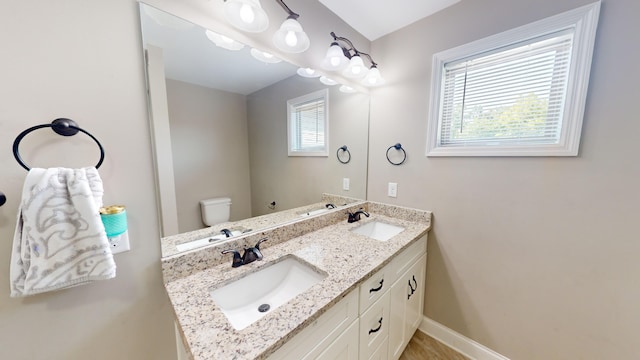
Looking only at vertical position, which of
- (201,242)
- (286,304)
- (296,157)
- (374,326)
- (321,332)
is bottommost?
(374,326)

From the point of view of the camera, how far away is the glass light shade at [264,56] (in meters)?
1.18

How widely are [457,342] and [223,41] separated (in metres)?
2.51

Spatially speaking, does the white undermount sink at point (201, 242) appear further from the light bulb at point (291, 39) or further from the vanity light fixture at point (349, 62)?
the vanity light fixture at point (349, 62)

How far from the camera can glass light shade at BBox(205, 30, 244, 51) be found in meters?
1.01

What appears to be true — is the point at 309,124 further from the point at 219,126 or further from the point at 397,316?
the point at 397,316

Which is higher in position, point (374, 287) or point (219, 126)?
point (219, 126)

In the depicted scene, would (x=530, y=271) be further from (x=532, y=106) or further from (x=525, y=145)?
(x=532, y=106)

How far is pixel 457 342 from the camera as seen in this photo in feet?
5.22

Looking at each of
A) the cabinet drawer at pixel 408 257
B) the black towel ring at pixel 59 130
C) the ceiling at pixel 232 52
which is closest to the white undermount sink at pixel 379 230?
the cabinet drawer at pixel 408 257

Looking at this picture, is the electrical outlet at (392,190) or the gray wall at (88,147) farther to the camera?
the electrical outlet at (392,190)

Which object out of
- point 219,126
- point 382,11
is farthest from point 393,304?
point 382,11

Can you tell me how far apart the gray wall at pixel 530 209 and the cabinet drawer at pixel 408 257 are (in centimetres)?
14

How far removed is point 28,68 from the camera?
0.62 m

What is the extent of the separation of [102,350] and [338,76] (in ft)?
6.39
